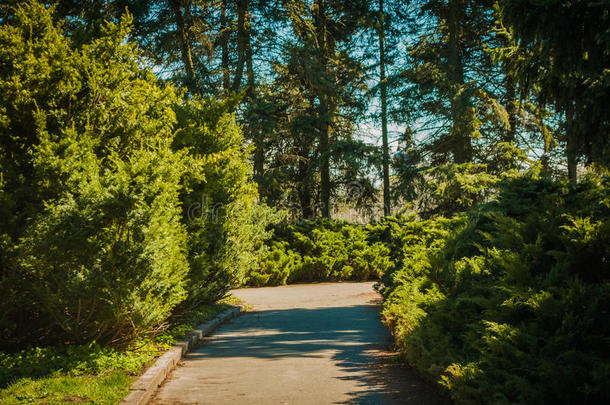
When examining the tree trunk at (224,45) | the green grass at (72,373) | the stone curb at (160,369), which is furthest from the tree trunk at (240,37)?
the green grass at (72,373)

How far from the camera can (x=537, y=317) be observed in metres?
3.63

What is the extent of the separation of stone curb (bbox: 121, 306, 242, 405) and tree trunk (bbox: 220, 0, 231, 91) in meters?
13.4

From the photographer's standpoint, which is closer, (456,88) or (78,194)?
(78,194)

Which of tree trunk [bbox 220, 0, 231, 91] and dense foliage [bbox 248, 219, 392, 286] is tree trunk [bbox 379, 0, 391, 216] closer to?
dense foliage [bbox 248, 219, 392, 286]

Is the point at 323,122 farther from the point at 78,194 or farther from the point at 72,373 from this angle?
the point at 72,373

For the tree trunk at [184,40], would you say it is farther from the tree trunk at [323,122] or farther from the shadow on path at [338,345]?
the shadow on path at [338,345]

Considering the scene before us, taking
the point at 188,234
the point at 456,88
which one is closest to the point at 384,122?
the point at 456,88

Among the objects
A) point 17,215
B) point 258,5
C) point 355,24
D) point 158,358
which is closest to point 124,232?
point 17,215

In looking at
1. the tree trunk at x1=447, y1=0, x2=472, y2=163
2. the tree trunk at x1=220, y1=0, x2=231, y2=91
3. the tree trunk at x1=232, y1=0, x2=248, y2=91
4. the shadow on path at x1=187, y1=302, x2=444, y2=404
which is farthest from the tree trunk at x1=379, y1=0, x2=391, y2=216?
the shadow on path at x1=187, y1=302, x2=444, y2=404

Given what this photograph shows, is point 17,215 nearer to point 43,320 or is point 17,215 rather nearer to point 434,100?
point 43,320

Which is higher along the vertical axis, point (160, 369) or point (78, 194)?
point (78, 194)

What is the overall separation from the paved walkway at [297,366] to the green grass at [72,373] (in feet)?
1.66

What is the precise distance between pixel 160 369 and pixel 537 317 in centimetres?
437

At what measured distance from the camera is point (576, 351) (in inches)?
124
